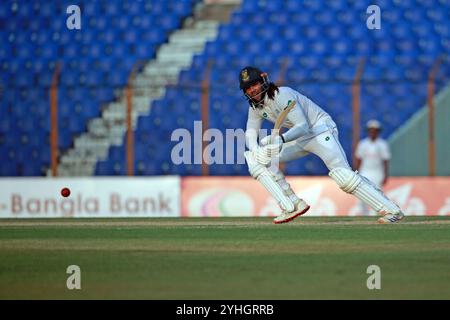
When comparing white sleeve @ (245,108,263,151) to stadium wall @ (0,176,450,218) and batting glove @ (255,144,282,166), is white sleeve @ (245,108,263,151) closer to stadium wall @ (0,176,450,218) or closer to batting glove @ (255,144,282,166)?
batting glove @ (255,144,282,166)

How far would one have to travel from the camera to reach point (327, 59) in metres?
19.7

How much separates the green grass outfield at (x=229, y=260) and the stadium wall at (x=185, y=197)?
3.27 meters

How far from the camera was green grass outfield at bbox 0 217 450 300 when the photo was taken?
7.71m

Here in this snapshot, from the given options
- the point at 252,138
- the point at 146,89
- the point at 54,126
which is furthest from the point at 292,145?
the point at 146,89

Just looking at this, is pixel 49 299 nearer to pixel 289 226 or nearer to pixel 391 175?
pixel 289 226

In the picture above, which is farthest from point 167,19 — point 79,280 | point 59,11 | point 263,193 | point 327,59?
point 79,280

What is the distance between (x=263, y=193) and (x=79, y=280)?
28.1 ft

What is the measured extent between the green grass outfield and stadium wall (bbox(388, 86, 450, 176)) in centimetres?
392

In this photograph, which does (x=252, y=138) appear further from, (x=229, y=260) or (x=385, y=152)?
(x=385, y=152)

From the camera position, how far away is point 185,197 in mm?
16812

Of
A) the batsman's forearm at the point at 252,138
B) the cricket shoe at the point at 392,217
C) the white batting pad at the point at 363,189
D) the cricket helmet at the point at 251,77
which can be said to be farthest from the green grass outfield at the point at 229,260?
the cricket helmet at the point at 251,77

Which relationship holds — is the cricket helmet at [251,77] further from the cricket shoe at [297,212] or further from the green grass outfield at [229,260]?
the green grass outfield at [229,260]
